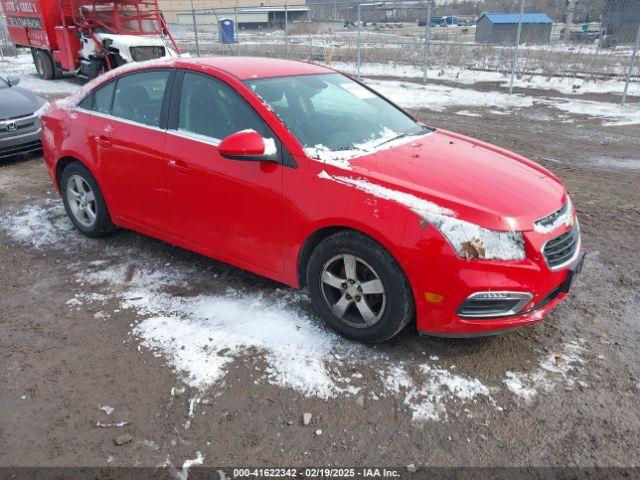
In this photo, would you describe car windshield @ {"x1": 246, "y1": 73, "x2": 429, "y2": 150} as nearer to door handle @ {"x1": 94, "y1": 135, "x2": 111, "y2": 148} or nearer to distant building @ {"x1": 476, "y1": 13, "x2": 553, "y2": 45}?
door handle @ {"x1": 94, "y1": 135, "x2": 111, "y2": 148}

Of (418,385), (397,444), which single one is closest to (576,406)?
(418,385)

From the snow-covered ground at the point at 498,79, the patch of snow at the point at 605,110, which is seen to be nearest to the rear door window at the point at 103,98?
the patch of snow at the point at 605,110

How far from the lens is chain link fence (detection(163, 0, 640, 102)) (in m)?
15.9

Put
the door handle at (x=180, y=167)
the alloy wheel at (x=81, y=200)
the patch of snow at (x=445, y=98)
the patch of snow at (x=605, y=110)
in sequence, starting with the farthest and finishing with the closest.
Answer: the patch of snow at (x=445, y=98) → the patch of snow at (x=605, y=110) → the alloy wheel at (x=81, y=200) → the door handle at (x=180, y=167)

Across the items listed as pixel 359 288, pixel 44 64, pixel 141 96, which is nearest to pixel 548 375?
pixel 359 288

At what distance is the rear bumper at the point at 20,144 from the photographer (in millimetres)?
7043

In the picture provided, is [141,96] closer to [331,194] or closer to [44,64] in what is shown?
[331,194]

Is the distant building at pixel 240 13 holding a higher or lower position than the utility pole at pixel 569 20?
higher

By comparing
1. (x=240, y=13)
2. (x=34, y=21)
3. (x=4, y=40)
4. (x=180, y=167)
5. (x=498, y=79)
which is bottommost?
(x=498, y=79)

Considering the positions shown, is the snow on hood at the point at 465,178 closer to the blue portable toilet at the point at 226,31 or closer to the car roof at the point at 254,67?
the car roof at the point at 254,67

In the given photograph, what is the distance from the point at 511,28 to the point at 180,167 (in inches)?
756

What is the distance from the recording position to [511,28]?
752 inches

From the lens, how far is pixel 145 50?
42.4 feet

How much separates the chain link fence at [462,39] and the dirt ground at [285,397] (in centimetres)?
1177
